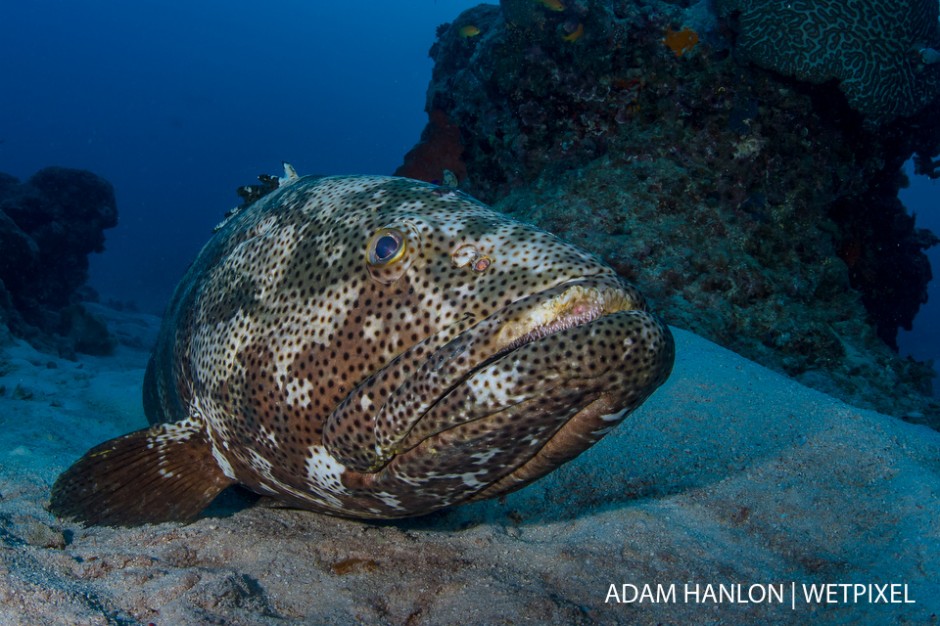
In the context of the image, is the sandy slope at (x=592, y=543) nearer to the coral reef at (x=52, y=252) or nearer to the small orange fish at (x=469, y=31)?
the small orange fish at (x=469, y=31)

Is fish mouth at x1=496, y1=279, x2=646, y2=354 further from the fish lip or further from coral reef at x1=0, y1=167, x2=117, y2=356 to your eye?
coral reef at x1=0, y1=167, x2=117, y2=356

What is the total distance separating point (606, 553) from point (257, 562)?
1685 mm

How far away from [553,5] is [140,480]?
7258mm

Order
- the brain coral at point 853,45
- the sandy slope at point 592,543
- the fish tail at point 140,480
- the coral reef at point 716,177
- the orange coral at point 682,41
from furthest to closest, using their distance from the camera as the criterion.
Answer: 1. the orange coral at point 682,41
2. the brain coral at point 853,45
3. the coral reef at point 716,177
4. the fish tail at point 140,480
5. the sandy slope at point 592,543

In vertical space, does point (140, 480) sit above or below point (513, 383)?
below

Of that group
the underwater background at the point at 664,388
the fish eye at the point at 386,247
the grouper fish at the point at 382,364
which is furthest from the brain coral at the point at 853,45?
the fish eye at the point at 386,247

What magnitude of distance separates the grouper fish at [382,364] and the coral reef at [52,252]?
1047 centimetres

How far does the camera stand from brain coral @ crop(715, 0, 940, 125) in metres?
6.54

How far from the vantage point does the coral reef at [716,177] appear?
6105mm

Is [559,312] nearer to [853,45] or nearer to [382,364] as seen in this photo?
[382,364]

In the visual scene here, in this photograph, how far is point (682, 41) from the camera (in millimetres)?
7047

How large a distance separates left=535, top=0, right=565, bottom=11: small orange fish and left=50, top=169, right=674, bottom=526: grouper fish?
560 cm

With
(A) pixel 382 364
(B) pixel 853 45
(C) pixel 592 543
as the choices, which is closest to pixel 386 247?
(A) pixel 382 364

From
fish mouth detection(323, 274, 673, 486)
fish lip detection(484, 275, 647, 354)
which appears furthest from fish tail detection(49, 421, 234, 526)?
fish lip detection(484, 275, 647, 354)
